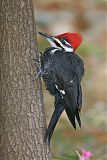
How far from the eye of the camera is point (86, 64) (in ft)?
27.6

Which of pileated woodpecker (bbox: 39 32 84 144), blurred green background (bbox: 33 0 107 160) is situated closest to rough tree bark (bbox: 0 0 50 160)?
pileated woodpecker (bbox: 39 32 84 144)

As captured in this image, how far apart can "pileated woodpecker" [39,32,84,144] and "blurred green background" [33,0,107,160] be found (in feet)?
4.22

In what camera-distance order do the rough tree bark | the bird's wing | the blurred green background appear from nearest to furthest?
the rough tree bark
the bird's wing
the blurred green background

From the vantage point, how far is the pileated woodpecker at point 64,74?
3.89 meters

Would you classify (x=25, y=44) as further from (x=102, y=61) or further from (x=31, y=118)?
(x=102, y=61)

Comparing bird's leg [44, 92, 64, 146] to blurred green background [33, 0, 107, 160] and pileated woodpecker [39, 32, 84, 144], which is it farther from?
blurred green background [33, 0, 107, 160]

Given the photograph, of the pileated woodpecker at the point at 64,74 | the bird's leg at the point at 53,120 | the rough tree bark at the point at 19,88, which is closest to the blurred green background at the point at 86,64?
the pileated woodpecker at the point at 64,74


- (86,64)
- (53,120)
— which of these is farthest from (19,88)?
(86,64)

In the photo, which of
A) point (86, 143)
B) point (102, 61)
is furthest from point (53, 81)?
point (102, 61)

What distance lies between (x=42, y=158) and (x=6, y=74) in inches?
22.4

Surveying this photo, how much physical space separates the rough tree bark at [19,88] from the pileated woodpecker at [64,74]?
16 cm

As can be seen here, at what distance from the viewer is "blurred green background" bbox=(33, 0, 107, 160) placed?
659cm

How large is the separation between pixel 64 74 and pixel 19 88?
15.8 inches

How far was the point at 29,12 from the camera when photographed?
12.1 feet
